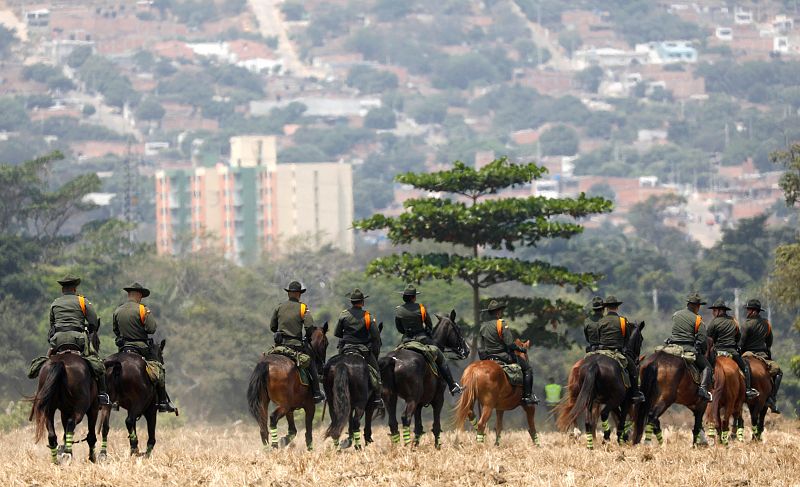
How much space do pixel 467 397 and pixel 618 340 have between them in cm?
263

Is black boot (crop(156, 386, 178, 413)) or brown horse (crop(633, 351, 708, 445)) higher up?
black boot (crop(156, 386, 178, 413))

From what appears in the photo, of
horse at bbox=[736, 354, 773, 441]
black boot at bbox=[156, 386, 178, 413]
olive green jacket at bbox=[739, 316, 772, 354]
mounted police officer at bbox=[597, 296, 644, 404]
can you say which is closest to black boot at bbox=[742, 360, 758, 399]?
horse at bbox=[736, 354, 773, 441]

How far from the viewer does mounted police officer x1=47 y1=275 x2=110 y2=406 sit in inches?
1013

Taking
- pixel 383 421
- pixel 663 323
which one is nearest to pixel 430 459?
pixel 383 421

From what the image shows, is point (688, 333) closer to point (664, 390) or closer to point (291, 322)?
point (664, 390)

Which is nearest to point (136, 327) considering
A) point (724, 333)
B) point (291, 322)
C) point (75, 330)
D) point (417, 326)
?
point (75, 330)

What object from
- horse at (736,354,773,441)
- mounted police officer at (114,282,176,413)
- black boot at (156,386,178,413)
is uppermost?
mounted police officer at (114,282,176,413)

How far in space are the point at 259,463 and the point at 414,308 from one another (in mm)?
6185

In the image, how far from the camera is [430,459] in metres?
25.8

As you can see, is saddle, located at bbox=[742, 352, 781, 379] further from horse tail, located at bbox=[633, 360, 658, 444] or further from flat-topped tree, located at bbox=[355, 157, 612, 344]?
flat-topped tree, located at bbox=[355, 157, 612, 344]

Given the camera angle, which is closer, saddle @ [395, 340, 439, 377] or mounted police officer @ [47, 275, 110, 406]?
mounted police officer @ [47, 275, 110, 406]

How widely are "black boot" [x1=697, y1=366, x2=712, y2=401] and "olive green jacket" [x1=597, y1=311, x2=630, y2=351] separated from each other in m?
1.38

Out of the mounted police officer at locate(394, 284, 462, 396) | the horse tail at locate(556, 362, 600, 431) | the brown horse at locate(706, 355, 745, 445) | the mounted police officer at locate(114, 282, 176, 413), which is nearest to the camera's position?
the mounted police officer at locate(114, 282, 176, 413)

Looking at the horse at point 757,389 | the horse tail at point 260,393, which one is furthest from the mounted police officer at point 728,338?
the horse tail at point 260,393
